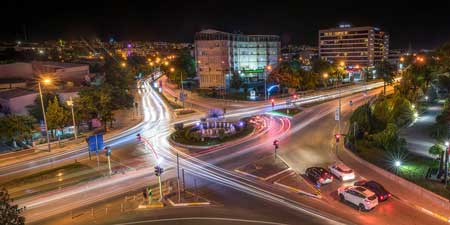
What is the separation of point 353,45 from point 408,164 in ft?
487

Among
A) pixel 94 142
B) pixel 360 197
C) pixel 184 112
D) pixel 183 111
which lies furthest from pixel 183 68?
pixel 360 197

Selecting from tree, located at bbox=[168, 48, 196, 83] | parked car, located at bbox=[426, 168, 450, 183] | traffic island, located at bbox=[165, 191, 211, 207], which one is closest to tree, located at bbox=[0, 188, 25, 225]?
traffic island, located at bbox=[165, 191, 211, 207]

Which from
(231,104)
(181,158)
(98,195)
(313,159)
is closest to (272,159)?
(313,159)

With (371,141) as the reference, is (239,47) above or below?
above

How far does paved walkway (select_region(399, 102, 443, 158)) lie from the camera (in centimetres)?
3264

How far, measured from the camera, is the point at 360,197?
72.5ft

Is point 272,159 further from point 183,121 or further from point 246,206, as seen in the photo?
point 183,121

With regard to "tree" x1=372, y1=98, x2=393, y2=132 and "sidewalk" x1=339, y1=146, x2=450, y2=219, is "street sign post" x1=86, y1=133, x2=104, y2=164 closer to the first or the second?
"sidewalk" x1=339, y1=146, x2=450, y2=219

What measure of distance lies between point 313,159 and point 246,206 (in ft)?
39.6

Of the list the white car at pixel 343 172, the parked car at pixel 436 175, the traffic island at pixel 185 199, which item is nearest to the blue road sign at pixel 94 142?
the traffic island at pixel 185 199

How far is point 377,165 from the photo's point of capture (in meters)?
29.0

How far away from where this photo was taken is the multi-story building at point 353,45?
531 ft

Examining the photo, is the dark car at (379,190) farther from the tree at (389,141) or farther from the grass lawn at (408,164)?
the tree at (389,141)

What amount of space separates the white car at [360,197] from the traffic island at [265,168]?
666cm
